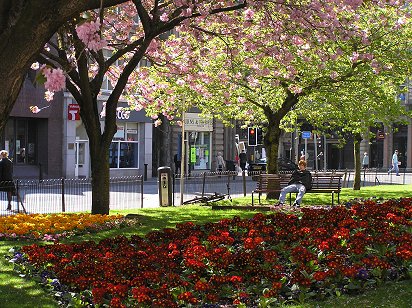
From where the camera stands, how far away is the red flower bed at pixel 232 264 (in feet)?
22.6

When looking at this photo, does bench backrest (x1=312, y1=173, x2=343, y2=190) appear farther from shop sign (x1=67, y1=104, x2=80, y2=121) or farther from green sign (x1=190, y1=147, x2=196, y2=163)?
green sign (x1=190, y1=147, x2=196, y2=163)

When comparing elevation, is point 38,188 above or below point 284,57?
below

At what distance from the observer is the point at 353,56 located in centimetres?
1889

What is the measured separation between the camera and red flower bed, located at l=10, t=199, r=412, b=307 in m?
6.88

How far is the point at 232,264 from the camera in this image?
25.9ft

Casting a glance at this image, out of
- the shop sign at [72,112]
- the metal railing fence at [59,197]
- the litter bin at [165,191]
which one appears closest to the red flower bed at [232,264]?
the metal railing fence at [59,197]

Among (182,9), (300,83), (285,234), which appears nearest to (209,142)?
(300,83)

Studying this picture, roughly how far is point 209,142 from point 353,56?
31.7 metres

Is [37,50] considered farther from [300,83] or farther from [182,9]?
[300,83]

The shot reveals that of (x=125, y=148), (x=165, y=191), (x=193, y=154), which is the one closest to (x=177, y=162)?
(x=125, y=148)

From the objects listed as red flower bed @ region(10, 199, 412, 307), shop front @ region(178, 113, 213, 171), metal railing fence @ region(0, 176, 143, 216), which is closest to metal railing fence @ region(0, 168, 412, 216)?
metal railing fence @ region(0, 176, 143, 216)

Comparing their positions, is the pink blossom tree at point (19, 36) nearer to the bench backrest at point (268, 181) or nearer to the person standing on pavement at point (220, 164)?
the bench backrest at point (268, 181)

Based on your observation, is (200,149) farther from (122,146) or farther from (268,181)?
(268,181)

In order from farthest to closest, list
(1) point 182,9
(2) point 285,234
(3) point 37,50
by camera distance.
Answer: (1) point 182,9
(2) point 285,234
(3) point 37,50
